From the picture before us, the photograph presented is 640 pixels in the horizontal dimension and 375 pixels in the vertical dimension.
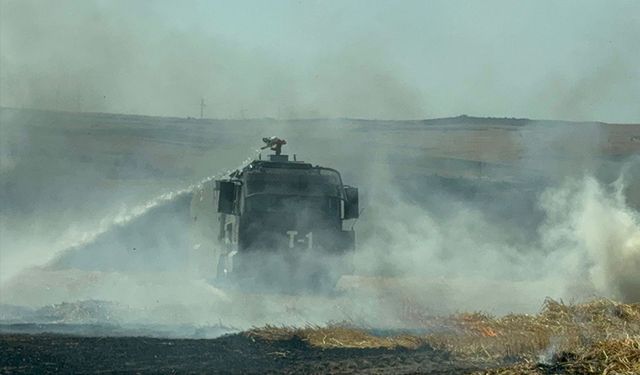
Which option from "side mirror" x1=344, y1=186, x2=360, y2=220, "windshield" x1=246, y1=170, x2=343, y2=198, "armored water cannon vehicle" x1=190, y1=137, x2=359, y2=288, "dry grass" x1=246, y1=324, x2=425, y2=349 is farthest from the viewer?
"side mirror" x1=344, y1=186, x2=360, y2=220

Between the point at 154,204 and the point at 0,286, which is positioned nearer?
the point at 0,286

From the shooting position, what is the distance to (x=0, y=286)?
2450 cm

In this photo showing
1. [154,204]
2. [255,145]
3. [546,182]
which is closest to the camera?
[154,204]

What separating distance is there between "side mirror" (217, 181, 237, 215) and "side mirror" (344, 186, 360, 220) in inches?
96.1

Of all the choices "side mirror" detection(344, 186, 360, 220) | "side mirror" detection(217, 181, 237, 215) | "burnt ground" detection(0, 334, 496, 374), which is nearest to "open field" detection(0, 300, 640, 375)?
"burnt ground" detection(0, 334, 496, 374)

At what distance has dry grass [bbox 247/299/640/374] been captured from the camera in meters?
13.7

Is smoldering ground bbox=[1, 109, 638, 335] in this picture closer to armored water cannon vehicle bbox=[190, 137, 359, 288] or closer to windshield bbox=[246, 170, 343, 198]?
armored water cannon vehicle bbox=[190, 137, 359, 288]

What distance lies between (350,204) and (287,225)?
1.70 m

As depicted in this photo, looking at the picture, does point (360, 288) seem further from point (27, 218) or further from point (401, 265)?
point (27, 218)

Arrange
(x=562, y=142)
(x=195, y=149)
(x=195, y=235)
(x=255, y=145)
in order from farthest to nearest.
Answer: (x=195, y=149)
(x=255, y=145)
(x=562, y=142)
(x=195, y=235)

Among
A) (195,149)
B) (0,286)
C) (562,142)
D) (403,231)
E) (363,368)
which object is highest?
(195,149)

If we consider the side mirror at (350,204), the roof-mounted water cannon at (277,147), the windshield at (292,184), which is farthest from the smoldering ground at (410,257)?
the roof-mounted water cannon at (277,147)

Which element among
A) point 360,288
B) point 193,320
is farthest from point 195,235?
point 193,320

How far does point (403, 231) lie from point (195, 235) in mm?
7420
